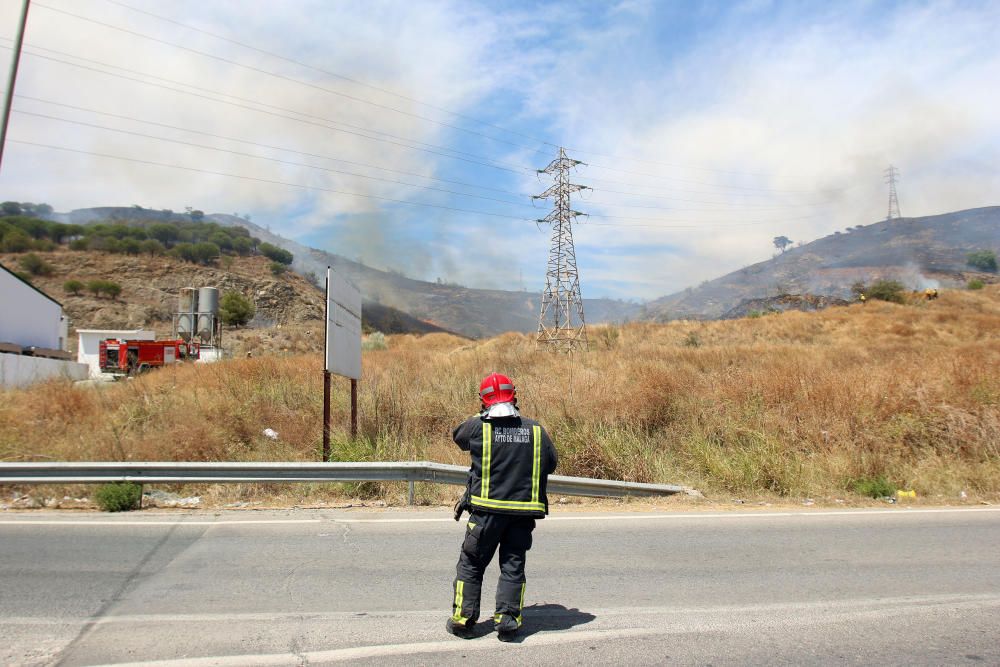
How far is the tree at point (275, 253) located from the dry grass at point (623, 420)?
3700 inches

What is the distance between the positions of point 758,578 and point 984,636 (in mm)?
1601

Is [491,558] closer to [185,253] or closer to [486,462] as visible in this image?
[486,462]

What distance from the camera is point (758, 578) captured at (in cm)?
538

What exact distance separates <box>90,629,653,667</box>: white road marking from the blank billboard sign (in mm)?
6427

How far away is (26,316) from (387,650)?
144ft

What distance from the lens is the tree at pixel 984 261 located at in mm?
102000

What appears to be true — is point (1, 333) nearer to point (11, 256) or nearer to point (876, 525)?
point (876, 525)

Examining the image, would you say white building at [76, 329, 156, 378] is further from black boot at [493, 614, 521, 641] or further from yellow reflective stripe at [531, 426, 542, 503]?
yellow reflective stripe at [531, 426, 542, 503]

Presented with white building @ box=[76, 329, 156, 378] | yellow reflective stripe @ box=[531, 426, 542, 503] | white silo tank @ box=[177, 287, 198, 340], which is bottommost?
yellow reflective stripe @ box=[531, 426, 542, 503]

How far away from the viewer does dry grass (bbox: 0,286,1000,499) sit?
995 centimetres

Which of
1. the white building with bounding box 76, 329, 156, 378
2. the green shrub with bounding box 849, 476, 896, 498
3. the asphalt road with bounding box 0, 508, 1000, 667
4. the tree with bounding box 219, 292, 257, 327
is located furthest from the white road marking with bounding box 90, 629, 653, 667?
the tree with bounding box 219, 292, 257, 327

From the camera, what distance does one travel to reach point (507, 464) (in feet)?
13.0

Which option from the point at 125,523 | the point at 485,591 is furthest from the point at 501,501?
the point at 125,523

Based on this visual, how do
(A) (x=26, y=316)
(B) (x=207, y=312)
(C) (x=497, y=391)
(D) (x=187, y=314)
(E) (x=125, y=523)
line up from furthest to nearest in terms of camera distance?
(B) (x=207, y=312)
(D) (x=187, y=314)
(A) (x=26, y=316)
(E) (x=125, y=523)
(C) (x=497, y=391)
